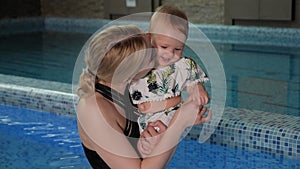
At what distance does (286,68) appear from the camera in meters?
6.95

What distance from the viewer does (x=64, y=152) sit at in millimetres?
4031

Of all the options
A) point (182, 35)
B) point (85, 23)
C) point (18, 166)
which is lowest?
point (85, 23)

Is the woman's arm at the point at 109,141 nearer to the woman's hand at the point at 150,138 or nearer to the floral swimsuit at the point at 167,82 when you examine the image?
the woman's hand at the point at 150,138

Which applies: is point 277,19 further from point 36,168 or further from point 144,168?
point 144,168

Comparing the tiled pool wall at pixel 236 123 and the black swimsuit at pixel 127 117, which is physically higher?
the black swimsuit at pixel 127 117

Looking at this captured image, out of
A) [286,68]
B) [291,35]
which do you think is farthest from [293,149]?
[291,35]

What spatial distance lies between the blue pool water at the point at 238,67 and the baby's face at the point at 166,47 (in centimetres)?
285

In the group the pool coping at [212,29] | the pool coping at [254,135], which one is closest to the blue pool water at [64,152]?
the pool coping at [254,135]

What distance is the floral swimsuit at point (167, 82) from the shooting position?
2.34m

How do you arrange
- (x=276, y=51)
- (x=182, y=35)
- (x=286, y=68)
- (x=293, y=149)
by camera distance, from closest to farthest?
(x=182, y=35) < (x=293, y=149) < (x=286, y=68) < (x=276, y=51)

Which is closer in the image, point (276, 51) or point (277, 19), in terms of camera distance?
point (276, 51)

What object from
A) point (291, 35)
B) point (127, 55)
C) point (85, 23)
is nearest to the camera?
point (127, 55)

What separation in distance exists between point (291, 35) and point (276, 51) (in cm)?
141

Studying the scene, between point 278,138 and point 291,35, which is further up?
point 278,138
